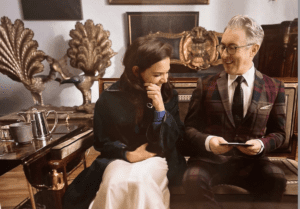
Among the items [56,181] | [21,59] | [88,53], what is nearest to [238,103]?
[88,53]

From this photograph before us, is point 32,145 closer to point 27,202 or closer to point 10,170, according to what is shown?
point 10,170

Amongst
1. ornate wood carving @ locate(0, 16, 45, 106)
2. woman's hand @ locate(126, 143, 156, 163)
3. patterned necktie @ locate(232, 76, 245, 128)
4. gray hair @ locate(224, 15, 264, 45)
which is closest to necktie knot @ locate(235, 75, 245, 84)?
patterned necktie @ locate(232, 76, 245, 128)

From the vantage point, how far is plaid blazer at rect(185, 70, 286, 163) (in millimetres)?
540

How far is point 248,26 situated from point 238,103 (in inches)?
8.8

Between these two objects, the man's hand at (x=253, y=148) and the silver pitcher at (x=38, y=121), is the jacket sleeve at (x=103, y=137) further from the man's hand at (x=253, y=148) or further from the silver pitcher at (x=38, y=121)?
the man's hand at (x=253, y=148)

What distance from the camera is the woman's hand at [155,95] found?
537 millimetres

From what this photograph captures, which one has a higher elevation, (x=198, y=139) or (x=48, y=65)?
(x=48, y=65)

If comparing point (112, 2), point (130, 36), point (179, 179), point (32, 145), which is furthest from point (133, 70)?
point (32, 145)

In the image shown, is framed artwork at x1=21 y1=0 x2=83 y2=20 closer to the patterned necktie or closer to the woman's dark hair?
the woman's dark hair

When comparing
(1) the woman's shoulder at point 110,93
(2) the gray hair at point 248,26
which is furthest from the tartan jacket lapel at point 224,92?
(1) the woman's shoulder at point 110,93

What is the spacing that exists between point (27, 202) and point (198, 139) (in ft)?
2.23

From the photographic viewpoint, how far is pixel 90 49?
628 millimetres

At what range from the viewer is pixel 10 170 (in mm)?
629

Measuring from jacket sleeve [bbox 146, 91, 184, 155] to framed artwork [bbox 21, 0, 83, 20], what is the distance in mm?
439
